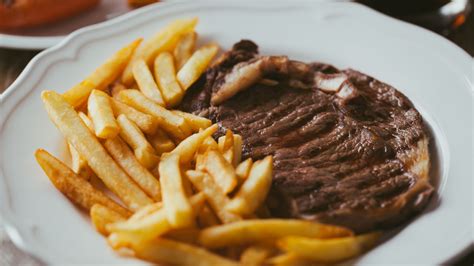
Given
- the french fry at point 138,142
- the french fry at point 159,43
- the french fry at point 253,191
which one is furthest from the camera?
the french fry at point 159,43

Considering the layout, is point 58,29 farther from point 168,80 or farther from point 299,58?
point 299,58

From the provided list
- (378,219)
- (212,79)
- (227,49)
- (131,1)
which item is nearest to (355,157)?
(378,219)

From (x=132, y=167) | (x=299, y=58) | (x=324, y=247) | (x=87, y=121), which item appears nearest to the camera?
(x=324, y=247)

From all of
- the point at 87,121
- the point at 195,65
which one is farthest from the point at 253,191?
the point at 195,65

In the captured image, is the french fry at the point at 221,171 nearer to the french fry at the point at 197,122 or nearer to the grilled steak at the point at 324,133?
the grilled steak at the point at 324,133

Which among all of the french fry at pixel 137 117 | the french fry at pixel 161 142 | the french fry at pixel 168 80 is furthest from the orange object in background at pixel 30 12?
the french fry at pixel 161 142

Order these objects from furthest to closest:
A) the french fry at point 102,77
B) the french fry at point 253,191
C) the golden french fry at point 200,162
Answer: the french fry at point 102,77
the golden french fry at point 200,162
the french fry at point 253,191

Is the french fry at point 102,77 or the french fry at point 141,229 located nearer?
the french fry at point 141,229

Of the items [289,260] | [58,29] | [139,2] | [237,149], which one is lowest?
[289,260]

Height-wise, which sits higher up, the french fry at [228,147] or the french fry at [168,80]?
the french fry at [168,80]
